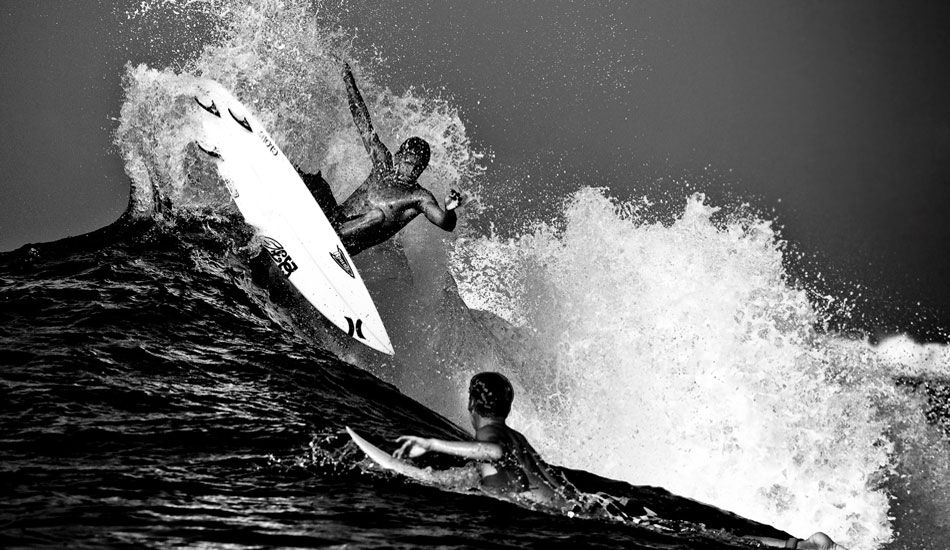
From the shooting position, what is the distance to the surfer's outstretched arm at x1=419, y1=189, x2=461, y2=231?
8117 mm

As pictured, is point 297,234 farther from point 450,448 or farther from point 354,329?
point 450,448

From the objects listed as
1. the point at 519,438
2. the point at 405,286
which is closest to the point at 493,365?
the point at 405,286

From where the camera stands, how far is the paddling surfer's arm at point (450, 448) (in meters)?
4.09

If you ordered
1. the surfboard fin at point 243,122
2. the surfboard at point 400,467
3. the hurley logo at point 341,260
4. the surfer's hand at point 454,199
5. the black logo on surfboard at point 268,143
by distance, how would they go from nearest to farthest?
the surfboard at point 400,467, the surfer's hand at point 454,199, the hurley logo at point 341,260, the black logo on surfboard at point 268,143, the surfboard fin at point 243,122

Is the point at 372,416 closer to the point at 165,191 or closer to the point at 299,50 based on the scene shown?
the point at 165,191

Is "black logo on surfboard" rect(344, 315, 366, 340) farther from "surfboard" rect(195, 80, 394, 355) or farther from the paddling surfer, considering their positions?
the paddling surfer

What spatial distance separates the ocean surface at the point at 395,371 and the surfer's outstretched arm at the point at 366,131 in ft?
4.20

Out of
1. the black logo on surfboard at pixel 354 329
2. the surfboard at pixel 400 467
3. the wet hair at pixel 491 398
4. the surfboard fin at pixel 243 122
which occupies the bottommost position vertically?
the surfboard at pixel 400 467

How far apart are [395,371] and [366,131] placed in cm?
271

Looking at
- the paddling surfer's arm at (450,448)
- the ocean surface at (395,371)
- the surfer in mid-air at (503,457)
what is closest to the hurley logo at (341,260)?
the ocean surface at (395,371)

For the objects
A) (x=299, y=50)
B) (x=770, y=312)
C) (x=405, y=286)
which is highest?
(x=299, y=50)

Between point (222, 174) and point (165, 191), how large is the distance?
1.77 m

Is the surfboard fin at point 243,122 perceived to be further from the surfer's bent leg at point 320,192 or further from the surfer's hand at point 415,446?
the surfer's hand at point 415,446

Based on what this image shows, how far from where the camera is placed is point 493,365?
975cm
